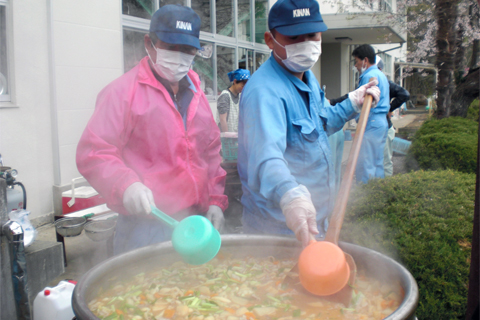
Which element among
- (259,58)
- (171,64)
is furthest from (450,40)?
(171,64)

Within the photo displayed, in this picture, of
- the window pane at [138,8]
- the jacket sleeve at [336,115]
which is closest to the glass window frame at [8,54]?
the window pane at [138,8]

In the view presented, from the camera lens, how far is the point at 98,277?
67.4 inches

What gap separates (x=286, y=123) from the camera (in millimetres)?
2197

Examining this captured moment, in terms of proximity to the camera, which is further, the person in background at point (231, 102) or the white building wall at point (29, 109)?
the person in background at point (231, 102)

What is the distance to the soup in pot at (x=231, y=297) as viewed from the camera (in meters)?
1.72

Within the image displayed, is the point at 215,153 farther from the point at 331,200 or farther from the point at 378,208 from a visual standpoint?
the point at 378,208

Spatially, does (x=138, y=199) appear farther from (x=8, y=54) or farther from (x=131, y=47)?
(x=131, y=47)

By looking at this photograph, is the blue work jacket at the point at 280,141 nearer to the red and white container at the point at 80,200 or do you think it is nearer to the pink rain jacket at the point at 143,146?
the pink rain jacket at the point at 143,146

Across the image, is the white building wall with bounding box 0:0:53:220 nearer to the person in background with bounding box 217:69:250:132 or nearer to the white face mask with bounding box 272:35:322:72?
the person in background with bounding box 217:69:250:132

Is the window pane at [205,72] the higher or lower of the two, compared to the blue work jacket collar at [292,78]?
higher

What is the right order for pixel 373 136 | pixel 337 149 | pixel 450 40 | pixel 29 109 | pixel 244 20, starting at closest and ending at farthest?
pixel 337 149 → pixel 29 109 → pixel 373 136 → pixel 450 40 → pixel 244 20

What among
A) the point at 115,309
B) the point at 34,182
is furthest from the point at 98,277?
the point at 34,182

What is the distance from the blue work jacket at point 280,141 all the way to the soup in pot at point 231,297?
14.3 inches

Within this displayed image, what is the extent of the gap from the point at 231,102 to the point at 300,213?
4932mm
